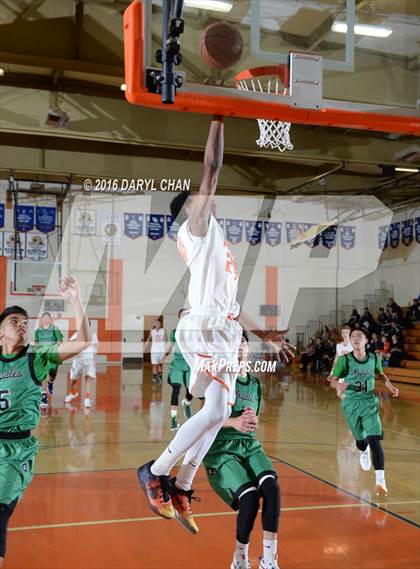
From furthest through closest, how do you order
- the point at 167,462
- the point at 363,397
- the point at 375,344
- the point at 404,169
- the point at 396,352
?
1. the point at 396,352
2. the point at 363,397
3. the point at 375,344
4. the point at 404,169
5. the point at 167,462

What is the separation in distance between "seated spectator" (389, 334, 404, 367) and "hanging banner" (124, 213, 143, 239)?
2.94 metres

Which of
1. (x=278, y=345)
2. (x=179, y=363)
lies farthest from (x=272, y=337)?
(x=179, y=363)

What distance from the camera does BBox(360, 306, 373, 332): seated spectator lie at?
4.18 meters

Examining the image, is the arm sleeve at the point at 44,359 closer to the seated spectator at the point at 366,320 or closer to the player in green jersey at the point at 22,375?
the player in green jersey at the point at 22,375

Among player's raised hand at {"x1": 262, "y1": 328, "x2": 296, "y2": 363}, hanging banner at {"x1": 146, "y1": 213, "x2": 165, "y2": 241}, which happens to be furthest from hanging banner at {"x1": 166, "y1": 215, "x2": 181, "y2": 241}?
player's raised hand at {"x1": 262, "y1": 328, "x2": 296, "y2": 363}

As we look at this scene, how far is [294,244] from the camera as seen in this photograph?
3672 mm

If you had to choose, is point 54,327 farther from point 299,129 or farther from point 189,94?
point 299,129

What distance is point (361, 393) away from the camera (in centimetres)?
531

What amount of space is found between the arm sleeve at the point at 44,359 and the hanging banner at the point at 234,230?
108 cm

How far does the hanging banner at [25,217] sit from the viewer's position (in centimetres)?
326

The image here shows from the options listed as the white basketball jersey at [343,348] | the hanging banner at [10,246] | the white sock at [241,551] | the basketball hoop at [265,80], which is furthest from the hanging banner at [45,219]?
the white basketball jersey at [343,348]

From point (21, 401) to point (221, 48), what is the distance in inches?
79.6

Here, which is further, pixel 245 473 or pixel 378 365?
pixel 378 365

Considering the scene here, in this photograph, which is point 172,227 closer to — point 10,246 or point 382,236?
point 10,246
